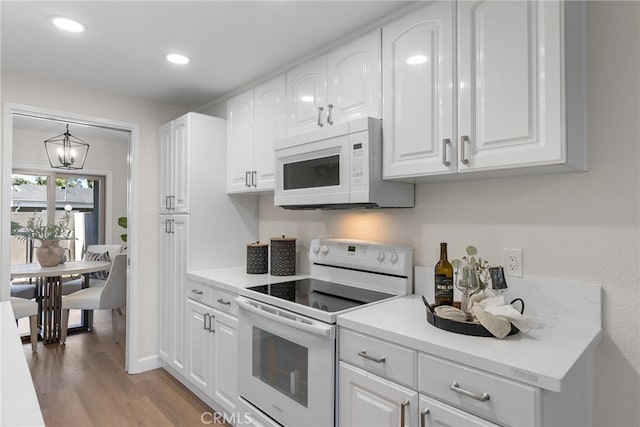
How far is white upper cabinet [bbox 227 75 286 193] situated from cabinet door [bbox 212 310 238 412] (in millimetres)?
893

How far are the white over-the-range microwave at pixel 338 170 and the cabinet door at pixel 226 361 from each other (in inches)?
31.9

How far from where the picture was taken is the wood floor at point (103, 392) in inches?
92.2

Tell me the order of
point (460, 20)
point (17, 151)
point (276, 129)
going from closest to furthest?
point (460, 20) → point (276, 129) → point (17, 151)

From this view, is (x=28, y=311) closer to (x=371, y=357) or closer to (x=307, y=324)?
(x=307, y=324)

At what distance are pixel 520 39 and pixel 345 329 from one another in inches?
49.9

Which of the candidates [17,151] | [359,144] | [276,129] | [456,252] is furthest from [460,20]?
[17,151]

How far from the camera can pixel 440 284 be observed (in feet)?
5.18

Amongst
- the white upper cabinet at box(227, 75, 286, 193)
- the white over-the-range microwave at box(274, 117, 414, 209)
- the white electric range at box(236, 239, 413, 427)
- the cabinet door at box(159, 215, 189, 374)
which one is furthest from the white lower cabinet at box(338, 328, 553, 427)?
the cabinet door at box(159, 215, 189, 374)

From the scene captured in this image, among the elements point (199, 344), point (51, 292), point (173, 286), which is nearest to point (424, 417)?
point (199, 344)

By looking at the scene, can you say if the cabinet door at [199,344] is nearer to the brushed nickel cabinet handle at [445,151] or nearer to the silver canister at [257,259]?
the silver canister at [257,259]

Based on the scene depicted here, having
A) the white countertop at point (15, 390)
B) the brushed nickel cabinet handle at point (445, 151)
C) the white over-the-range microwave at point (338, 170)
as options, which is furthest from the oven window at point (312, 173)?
the white countertop at point (15, 390)

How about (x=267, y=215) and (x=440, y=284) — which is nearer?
(x=440, y=284)

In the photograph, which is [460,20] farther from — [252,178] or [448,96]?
[252,178]

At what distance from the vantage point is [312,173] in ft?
6.74
